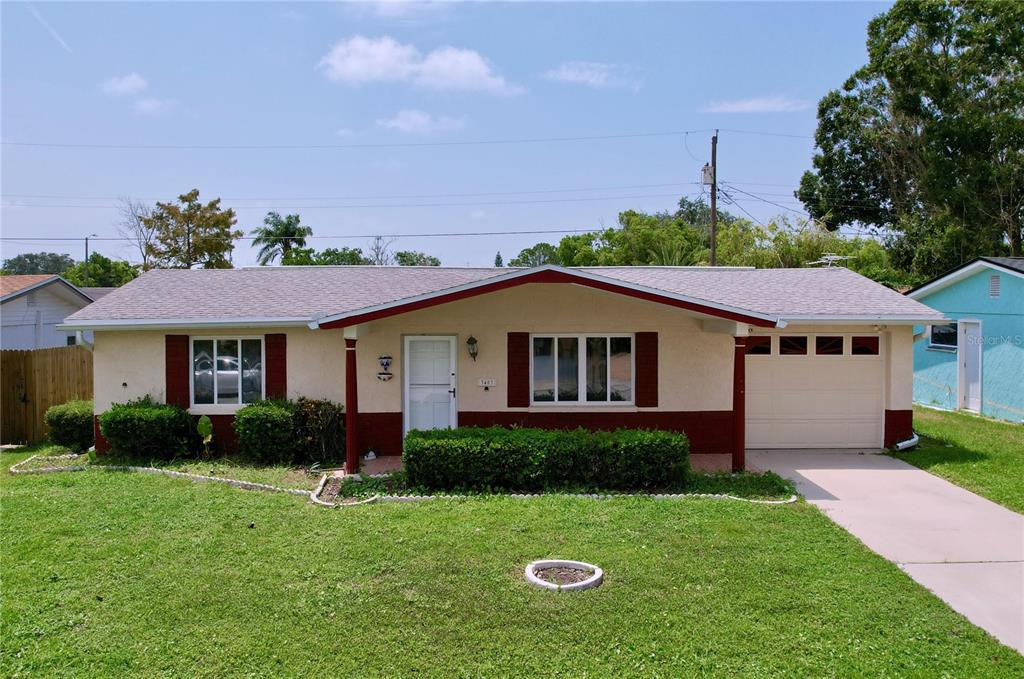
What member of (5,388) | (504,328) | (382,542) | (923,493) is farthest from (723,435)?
(5,388)

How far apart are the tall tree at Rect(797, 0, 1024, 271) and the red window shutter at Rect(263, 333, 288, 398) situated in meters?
26.9

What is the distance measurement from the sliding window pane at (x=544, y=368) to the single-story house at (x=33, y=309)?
15348 mm

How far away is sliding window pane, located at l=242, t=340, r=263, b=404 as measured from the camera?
11977 millimetres

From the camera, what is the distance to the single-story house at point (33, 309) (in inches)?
806

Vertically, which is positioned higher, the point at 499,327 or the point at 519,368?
the point at 499,327

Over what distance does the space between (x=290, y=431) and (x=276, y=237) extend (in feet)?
121

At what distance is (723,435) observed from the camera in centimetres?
1198

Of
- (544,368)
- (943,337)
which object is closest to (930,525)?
(544,368)

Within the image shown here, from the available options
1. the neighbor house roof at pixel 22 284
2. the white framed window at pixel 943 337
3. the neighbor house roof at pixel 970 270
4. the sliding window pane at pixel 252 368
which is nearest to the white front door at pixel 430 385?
the sliding window pane at pixel 252 368

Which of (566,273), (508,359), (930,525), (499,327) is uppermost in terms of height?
(566,273)

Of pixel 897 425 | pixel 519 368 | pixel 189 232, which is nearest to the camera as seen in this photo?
pixel 519 368

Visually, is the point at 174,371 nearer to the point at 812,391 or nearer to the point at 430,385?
the point at 430,385

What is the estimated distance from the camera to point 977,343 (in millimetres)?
16453

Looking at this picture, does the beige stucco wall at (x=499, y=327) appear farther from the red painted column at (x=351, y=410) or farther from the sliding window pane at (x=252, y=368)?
the sliding window pane at (x=252, y=368)
